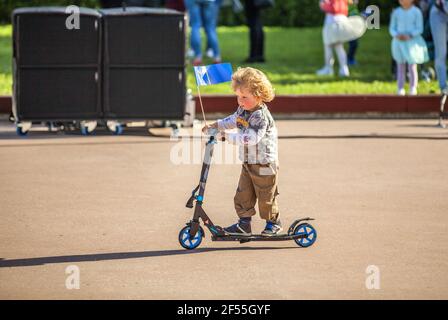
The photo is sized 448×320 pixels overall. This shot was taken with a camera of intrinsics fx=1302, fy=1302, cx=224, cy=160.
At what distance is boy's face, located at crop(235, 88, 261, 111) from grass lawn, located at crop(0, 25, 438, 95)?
981 centimetres

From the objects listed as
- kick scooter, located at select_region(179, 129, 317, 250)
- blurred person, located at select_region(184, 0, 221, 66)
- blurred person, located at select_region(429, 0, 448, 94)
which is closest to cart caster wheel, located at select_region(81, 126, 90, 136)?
blurred person, located at select_region(429, 0, 448, 94)

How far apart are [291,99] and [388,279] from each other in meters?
10.0

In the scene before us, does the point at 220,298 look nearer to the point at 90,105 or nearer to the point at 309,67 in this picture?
the point at 90,105

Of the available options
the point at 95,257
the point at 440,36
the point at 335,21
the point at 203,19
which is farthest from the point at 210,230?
the point at 203,19

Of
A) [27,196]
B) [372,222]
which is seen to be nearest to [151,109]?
[27,196]

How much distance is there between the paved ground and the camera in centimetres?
734

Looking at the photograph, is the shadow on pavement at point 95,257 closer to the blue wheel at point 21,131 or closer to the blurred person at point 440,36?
the blue wheel at point 21,131

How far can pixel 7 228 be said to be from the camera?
9086 mm

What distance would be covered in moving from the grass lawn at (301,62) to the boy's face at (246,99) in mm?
9810

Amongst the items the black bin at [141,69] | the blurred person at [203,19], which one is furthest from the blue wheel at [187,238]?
the blurred person at [203,19]

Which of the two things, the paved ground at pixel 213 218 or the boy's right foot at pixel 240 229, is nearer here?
the paved ground at pixel 213 218

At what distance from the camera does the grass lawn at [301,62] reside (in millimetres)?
18500

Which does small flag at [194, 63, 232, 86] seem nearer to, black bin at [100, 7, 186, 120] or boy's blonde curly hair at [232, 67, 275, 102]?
boy's blonde curly hair at [232, 67, 275, 102]

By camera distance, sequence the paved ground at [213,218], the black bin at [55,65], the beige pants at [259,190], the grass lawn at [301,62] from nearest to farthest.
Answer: the paved ground at [213,218], the beige pants at [259,190], the black bin at [55,65], the grass lawn at [301,62]
